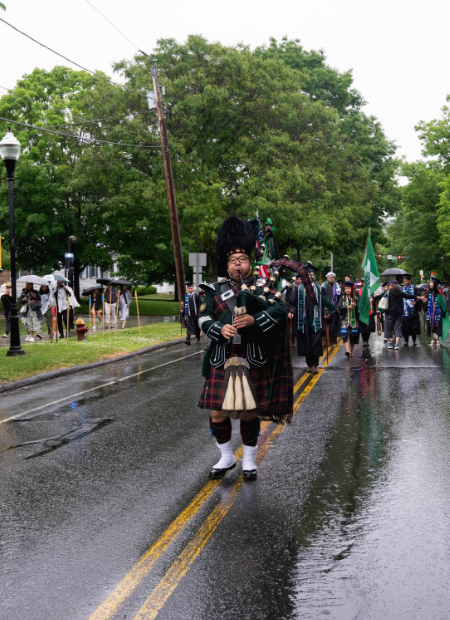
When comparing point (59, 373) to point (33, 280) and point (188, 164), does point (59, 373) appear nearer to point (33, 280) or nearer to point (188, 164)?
point (33, 280)

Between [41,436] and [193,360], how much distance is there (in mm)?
8340

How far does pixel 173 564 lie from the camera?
13.9 ft

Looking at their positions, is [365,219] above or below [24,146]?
below

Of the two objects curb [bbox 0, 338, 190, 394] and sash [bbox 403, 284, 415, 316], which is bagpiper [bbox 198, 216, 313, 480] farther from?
sash [bbox 403, 284, 415, 316]

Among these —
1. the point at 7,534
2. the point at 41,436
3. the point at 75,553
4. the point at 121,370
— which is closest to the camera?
the point at 75,553

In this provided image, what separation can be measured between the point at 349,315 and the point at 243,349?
11.0 meters

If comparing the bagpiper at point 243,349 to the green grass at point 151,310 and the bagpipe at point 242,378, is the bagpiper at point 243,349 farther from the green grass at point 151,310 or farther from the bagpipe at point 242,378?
the green grass at point 151,310

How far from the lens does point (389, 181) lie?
46.5 meters

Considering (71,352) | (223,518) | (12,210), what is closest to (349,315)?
(71,352)

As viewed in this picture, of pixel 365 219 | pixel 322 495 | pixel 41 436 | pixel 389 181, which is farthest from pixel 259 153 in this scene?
pixel 322 495

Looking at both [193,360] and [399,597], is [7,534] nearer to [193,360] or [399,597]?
[399,597]

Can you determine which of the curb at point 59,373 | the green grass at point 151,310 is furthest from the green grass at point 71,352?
the green grass at point 151,310

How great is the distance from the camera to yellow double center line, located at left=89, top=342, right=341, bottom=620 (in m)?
3.67

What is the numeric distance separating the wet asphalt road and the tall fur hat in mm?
1856
